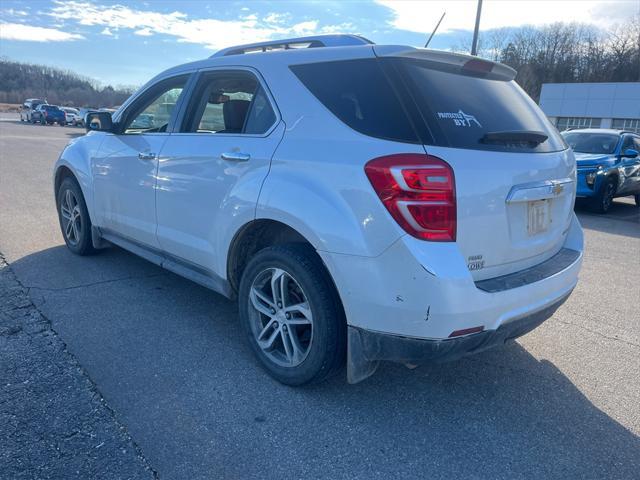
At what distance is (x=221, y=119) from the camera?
11.7 feet

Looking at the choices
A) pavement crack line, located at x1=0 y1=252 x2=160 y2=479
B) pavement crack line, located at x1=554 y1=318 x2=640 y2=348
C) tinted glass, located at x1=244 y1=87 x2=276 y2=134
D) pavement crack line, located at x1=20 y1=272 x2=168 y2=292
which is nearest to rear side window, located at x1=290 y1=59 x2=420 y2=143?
tinted glass, located at x1=244 y1=87 x2=276 y2=134

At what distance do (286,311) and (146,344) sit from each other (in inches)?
44.9

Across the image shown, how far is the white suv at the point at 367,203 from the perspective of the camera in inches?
93.4

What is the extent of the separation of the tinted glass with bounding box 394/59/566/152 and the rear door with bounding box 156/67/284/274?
85 centimetres

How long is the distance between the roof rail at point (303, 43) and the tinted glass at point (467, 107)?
0.48 metres

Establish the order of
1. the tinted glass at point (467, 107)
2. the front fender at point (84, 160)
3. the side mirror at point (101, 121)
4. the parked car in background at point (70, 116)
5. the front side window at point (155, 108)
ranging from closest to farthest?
1. the tinted glass at point (467, 107)
2. the front side window at point (155, 108)
3. the side mirror at point (101, 121)
4. the front fender at point (84, 160)
5. the parked car in background at point (70, 116)

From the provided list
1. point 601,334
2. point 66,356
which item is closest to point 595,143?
point 601,334

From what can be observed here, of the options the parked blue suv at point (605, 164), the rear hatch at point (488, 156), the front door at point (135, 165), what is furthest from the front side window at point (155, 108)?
the parked blue suv at point (605, 164)

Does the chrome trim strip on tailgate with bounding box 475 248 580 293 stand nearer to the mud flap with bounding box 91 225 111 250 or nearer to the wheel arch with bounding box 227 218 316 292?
the wheel arch with bounding box 227 218 316 292

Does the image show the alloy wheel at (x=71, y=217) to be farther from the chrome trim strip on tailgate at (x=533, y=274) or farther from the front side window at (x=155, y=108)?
the chrome trim strip on tailgate at (x=533, y=274)

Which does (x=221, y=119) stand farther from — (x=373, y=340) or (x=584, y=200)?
(x=584, y=200)

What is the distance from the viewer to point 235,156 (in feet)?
10.4

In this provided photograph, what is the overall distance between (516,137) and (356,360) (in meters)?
1.49

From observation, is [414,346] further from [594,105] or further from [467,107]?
[594,105]
